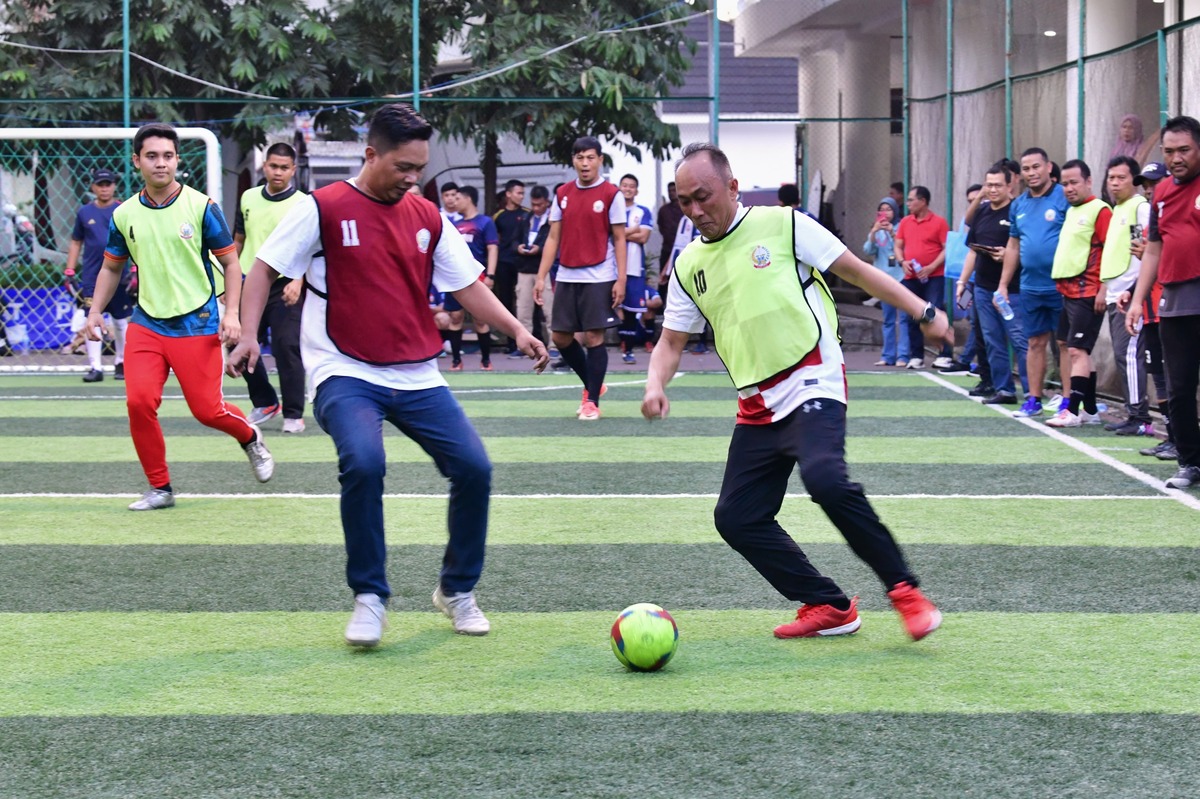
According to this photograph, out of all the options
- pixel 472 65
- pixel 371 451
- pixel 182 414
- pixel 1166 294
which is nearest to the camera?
pixel 371 451

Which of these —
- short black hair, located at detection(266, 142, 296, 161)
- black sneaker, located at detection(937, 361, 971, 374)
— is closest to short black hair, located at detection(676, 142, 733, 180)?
short black hair, located at detection(266, 142, 296, 161)

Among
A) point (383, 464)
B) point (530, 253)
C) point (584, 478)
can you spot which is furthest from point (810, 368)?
point (530, 253)

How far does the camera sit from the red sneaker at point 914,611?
5.34m

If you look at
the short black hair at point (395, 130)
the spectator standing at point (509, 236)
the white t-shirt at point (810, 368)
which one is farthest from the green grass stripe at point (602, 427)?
the spectator standing at point (509, 236)

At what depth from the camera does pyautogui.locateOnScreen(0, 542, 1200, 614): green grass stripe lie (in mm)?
6273

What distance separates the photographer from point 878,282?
5395mm

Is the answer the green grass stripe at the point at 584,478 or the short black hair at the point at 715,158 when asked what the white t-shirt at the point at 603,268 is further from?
the short black hair at the point at 715,158

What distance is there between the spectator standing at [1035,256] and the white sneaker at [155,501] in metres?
6.55

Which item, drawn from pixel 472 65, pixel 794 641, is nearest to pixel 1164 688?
pixel 794 641

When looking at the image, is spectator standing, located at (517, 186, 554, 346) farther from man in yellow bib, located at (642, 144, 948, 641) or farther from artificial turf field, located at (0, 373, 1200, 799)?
man in yellow bib, located at (642, 144, 948, 641)

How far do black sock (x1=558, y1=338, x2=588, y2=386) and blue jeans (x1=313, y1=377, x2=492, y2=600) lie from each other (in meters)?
6.81

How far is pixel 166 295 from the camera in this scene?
8.38 meters

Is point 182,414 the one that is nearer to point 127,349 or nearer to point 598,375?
point 598,375

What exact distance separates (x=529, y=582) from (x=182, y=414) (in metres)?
7.65
